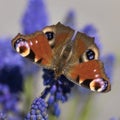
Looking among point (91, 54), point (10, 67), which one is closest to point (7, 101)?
point (10, 67)

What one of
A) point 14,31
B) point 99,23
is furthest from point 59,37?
point 99,23

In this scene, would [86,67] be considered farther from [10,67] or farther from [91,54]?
[10,67]

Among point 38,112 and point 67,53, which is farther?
point 67,53

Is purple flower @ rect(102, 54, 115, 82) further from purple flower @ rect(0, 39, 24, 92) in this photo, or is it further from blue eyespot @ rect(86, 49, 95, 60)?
purple flower @ rect(0, 39, 24, 92)

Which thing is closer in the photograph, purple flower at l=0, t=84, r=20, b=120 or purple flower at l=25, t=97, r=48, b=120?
purple flower at l=25, t=97, r=48, b=120

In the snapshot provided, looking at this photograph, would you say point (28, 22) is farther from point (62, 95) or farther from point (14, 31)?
point (14, 31)

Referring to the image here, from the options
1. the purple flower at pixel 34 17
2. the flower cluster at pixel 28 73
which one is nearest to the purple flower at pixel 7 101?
the flower cluster at pixel 28 73

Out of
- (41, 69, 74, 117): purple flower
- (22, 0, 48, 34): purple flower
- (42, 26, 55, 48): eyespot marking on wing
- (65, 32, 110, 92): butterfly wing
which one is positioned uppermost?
(22, 0, 48, 34): purple flower

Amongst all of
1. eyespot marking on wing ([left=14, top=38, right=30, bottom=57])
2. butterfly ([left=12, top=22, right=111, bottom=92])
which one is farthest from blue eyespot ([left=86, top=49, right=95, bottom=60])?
eyespot marking on wing ([left=14, top=38, right=30, bottom=57])
